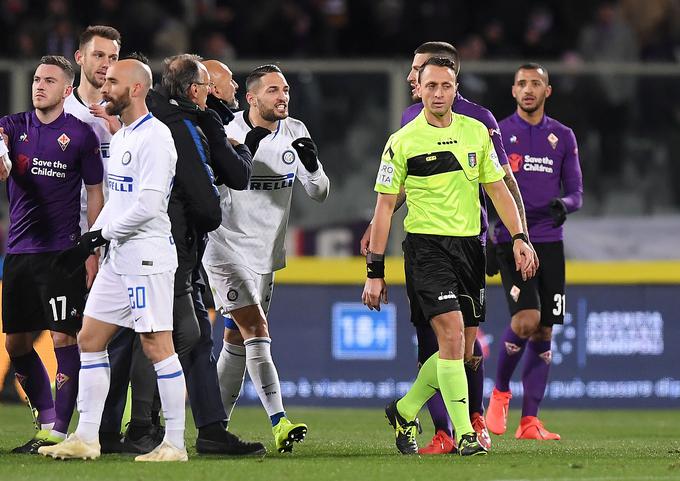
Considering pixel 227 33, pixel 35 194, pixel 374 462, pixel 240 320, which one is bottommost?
pixel 374 462

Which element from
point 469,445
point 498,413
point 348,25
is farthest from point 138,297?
point 348,25

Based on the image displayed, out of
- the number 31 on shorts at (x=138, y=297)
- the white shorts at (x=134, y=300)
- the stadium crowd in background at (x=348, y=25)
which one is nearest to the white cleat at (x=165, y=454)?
the white shorts at (x=134, y=300)

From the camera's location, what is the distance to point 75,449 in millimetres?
7730

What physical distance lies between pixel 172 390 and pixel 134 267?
2.28 ft

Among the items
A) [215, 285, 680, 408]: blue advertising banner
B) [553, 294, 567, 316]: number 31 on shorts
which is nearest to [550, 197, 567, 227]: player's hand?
[553, 294, 567, 316]: number 31 on shorts

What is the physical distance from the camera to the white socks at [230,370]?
9.27 metres

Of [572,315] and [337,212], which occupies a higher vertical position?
[337,212]

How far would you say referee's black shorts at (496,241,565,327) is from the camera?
35.1ft

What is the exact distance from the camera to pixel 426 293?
8312 mm

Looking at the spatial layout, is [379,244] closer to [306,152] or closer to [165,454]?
[306,152]

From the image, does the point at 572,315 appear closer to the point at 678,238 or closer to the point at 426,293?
the point at 678,238

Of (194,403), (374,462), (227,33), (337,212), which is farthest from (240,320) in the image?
(227,33)

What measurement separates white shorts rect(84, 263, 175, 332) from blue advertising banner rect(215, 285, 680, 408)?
602cm

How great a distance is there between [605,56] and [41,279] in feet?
33.1
